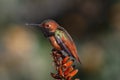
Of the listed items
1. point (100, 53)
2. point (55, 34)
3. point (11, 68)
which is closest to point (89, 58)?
point (100, 53)

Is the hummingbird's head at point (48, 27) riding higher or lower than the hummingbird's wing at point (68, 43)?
higher

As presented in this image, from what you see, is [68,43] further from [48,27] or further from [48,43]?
[48,43]

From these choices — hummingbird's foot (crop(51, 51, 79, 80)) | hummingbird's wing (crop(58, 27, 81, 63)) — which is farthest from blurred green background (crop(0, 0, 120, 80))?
hummingbird's foot (crop(51, 51, 79, 80))

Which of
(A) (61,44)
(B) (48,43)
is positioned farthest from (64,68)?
(B) (48,43)

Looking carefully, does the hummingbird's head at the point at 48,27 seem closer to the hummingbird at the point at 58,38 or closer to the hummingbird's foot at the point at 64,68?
the hummingbird at the point at 58,38

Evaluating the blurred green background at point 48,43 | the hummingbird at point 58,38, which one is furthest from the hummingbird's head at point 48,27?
the blurred green background at point 48,43

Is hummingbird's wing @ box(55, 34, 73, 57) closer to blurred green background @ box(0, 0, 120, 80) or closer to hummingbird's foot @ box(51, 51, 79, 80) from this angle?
hummingbird's foot @ box(51, 51, 79, 80)

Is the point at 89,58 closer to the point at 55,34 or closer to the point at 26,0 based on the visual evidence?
the point at 26,0
